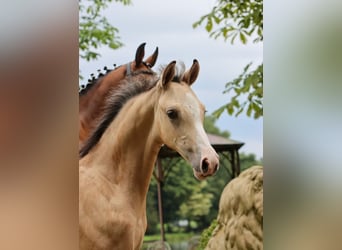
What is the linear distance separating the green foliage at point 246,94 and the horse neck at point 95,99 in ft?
1.27

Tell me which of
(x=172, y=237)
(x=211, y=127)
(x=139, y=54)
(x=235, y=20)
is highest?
(x=235, y=20)

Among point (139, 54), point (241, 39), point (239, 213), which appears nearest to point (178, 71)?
point (139, 54)

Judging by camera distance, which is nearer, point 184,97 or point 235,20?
point 184,97

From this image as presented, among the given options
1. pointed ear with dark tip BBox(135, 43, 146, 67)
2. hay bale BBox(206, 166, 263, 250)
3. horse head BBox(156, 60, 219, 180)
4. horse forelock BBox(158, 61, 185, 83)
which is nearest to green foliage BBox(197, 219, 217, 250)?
hay bale BBox(206, 166, 263, 250)

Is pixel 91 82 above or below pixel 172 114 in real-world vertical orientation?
above

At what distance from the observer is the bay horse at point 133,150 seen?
2152 mm

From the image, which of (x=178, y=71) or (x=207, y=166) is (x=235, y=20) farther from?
(x=207, y=166)

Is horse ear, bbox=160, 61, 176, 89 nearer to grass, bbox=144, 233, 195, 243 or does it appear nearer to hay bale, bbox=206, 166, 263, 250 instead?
hay bale, bbox=206, 166, 263, 250

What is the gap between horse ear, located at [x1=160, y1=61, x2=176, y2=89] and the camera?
2.17 m

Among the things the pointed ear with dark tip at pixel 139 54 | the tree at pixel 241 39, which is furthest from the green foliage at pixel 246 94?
the pointed ear with dark tip at pixel 139 54

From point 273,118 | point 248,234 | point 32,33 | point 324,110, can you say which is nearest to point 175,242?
point 248,234

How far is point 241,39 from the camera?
2209 mm

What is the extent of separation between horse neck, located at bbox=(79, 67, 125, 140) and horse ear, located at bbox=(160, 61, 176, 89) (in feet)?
0.50

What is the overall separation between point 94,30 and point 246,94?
23.6 inches
